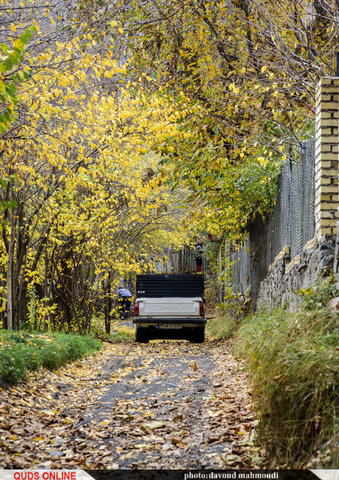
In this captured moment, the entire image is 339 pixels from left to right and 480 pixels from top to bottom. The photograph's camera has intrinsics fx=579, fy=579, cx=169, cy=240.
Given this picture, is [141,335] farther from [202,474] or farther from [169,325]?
[202,474]

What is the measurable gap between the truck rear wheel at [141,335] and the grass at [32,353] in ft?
16.4

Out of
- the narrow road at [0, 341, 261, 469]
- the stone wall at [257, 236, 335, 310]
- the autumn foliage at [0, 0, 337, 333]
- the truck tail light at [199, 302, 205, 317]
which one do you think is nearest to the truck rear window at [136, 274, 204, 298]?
the truck tail light at [199, 302, 205, 317]

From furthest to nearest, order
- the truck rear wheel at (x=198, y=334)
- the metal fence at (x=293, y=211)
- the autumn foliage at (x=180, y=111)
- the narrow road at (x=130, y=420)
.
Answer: the truck rear wheel at (x=198, y=334) → the autumn foliage at (x=180, y=111) → the metal fence at (x=293, y=211) → the narrow road at (x=130, y=420)

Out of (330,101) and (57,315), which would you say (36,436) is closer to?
(330,101)

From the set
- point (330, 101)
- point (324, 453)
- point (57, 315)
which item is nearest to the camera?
point (324, 453)

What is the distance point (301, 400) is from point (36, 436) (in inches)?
115

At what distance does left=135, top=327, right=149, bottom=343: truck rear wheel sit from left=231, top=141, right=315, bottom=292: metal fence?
13.2 feet

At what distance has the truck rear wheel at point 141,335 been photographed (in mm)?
17438

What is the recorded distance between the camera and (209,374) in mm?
9523

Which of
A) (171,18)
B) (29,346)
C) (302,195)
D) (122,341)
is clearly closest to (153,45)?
(171,18)

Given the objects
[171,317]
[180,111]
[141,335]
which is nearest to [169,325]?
[171,317]

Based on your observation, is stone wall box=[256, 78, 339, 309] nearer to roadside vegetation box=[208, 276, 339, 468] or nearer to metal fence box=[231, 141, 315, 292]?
metal fence box=[231, 141, 315, 292]

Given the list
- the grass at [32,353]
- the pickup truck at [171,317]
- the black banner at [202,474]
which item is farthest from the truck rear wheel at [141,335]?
the black banner at [202,474]

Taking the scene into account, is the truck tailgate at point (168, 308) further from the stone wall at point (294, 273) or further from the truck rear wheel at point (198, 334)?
the stone wall at point (294, 273)
